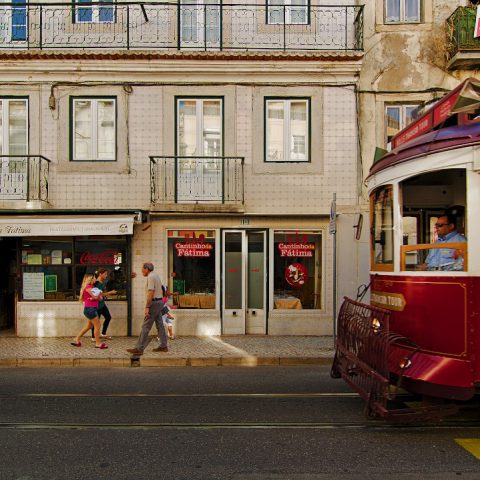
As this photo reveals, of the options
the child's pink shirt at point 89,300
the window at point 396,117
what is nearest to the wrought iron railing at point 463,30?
the window at point 396,117

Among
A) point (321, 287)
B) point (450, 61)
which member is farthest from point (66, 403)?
point (450, 61)

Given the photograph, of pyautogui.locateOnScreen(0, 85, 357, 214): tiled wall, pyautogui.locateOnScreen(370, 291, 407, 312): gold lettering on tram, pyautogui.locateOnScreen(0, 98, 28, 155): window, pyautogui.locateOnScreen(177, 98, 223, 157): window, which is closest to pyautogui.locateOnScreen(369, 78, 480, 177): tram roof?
pyautogui.locateOnScreen(370, 291, 407, 312): gold lettering on tram

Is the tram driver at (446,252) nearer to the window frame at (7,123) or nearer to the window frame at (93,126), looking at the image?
the window frame at (93,126)

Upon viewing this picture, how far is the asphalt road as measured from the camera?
4367 mm

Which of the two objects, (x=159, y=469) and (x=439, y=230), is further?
(x=439, y=230)

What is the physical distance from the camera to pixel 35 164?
1191cm

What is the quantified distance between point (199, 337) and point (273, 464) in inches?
288

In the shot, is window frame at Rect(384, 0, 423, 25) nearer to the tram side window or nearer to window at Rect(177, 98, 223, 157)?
window at Rect(177, 98, 223, 157)

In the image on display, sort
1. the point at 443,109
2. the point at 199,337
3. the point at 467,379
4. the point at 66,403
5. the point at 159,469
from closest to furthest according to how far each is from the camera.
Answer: the point at 159,469
the point at 467,379
the point at 443,109
the point at 66,403
the point at 199,337

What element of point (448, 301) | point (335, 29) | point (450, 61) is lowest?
point (448, 301)

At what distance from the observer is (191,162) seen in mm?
12102

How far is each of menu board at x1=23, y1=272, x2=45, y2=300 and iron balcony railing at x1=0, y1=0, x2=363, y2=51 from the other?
5.65m

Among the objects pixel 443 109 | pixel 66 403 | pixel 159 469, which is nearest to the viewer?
pixel 159 469

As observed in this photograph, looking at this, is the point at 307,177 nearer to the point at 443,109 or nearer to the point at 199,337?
the point at 199,337
